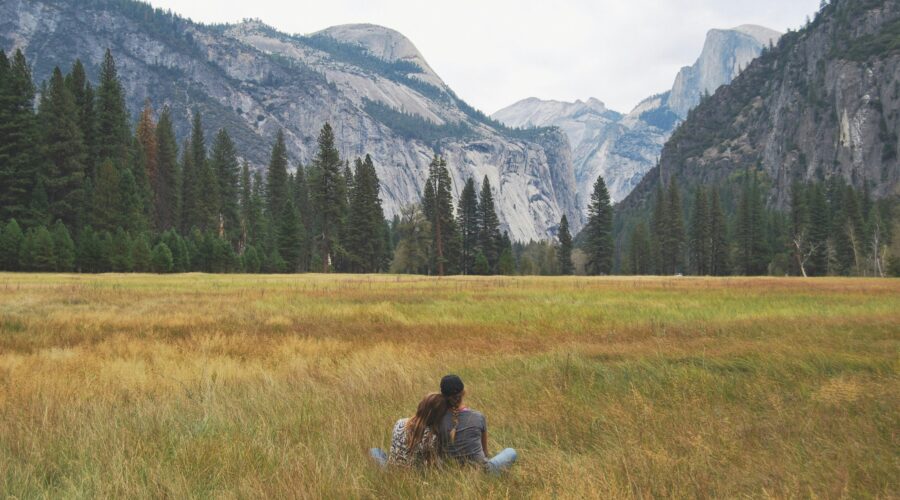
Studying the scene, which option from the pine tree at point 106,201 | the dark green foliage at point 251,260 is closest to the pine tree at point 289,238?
the dark green foliage at point 251,260

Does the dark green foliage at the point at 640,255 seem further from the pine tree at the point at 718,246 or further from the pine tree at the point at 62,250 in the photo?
the pine tree at the point at 62,250

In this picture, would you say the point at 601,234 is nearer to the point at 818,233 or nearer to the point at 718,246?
the point at 718,246

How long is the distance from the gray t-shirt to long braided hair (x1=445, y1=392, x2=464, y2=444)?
26mm

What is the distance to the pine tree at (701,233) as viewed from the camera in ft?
294

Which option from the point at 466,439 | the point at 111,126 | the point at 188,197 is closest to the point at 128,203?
the point at 111,126

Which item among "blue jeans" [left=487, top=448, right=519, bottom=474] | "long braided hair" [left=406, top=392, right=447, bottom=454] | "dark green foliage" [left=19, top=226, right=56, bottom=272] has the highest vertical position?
"dark green foliage" [left=19, top=226, right=56, bottom=272]

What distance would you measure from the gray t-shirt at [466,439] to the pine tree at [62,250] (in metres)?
50.2

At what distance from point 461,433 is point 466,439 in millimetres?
74

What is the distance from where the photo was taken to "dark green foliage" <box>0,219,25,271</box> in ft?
136

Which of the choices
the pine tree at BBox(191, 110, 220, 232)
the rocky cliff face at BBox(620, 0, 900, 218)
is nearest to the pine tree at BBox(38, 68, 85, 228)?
the pine tree at BBox(191, 110, 220, 232)

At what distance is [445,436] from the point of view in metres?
5.10

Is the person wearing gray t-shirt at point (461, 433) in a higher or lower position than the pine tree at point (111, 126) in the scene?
lower

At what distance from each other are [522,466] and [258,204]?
290 ft

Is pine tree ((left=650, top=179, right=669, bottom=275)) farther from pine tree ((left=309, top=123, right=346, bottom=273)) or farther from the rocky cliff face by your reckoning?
pine tree ((left=309, top=123, right=346, bottom=273))
